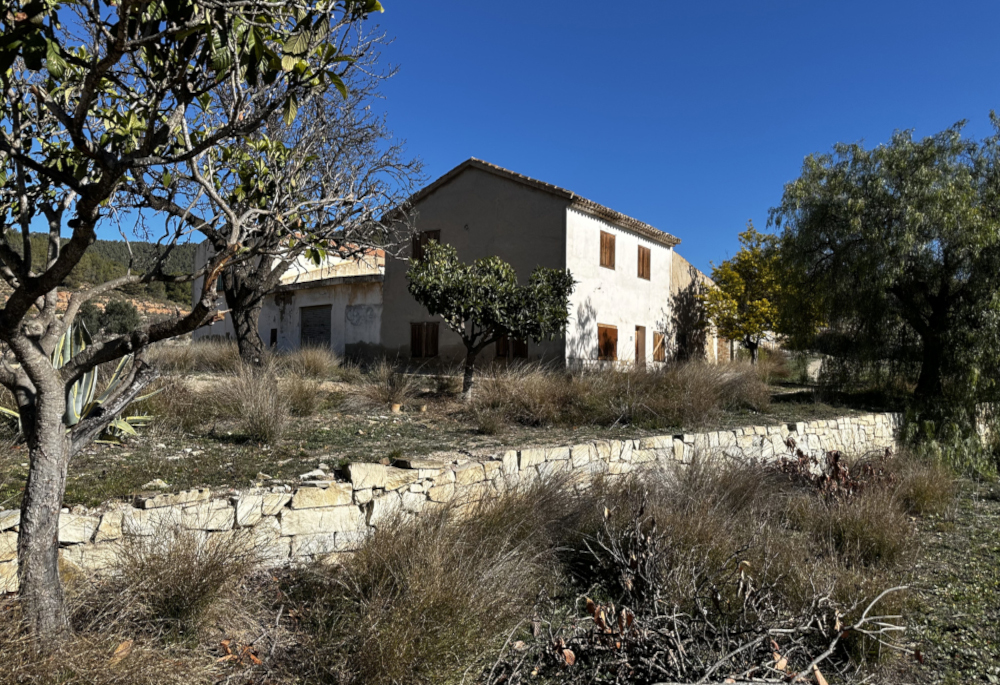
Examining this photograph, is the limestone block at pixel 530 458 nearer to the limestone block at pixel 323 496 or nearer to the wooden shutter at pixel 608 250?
the limestone block at pixel 323 496

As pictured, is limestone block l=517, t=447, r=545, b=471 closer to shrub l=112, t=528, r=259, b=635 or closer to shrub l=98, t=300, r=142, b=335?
shrub l=112, t=528, r=259, b=635

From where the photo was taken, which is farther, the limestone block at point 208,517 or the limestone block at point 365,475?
the limestone block at point 365,475

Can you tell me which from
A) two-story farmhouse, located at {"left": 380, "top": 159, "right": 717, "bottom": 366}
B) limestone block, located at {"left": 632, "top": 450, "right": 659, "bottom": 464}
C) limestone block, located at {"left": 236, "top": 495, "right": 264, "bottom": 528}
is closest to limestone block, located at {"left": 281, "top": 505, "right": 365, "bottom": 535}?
limestone block, located at {"left": 236, "top": 495, "right": 264, "bottom": 528}

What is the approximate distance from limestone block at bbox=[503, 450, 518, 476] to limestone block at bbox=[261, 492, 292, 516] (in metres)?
2.25

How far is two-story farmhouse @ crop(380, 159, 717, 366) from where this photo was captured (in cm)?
1542

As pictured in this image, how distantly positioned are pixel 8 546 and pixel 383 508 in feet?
7.99

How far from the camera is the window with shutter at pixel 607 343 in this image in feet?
53.2

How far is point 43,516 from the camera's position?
2980 millimetres

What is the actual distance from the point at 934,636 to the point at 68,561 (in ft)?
20.7

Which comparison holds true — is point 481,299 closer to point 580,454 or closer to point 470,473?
point 580,454

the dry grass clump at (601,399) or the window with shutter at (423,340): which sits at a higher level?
the window with shutter at (423,340)

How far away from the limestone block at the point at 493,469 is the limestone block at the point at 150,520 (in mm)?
2739

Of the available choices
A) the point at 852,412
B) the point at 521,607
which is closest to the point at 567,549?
the point at 521,607

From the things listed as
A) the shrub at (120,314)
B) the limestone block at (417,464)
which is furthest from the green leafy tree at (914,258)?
the shrub at (120,314)
